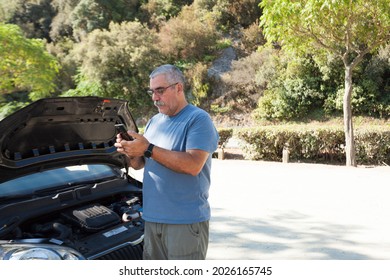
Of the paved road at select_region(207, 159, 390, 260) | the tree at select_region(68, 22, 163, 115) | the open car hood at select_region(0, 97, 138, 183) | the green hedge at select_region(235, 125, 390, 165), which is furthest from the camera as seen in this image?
the tree at select_region(68, 22, 163, 115)

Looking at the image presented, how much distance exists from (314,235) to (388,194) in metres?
2.86

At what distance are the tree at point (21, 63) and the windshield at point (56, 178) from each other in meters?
7.11

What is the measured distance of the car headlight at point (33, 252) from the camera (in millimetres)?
2102

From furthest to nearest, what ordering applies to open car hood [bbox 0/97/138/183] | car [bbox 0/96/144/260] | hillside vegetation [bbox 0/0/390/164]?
hillside vegetation [bbox 0/0/390/164]
open car hood [bbox 0/97/138/183]
car [bbox 0/96/144/260]

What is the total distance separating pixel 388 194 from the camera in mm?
6832

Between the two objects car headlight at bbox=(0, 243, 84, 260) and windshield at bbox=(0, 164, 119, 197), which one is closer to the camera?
car headlight at bbox=(0, 243, 84, 260)

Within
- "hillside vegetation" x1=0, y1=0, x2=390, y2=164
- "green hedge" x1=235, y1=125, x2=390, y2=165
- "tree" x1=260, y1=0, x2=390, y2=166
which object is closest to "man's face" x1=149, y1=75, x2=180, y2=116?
"tree" x1=260, y1=0, x2=390, y2=166

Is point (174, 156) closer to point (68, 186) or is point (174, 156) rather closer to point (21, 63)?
point (68, 186)

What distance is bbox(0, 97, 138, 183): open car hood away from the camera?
102 inches

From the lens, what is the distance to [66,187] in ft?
9.75

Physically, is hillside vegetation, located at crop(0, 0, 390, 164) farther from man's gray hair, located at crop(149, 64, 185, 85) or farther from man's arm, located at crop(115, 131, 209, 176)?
man's arm, located at crop(115, 131, 209, 176)

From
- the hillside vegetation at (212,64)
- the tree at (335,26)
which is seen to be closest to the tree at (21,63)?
the hillside vegetation at (212,64)

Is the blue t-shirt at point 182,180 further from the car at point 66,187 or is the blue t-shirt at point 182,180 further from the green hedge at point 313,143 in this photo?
the green hedge at point 313,143

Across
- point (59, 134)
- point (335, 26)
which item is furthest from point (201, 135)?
point (335, 26)
